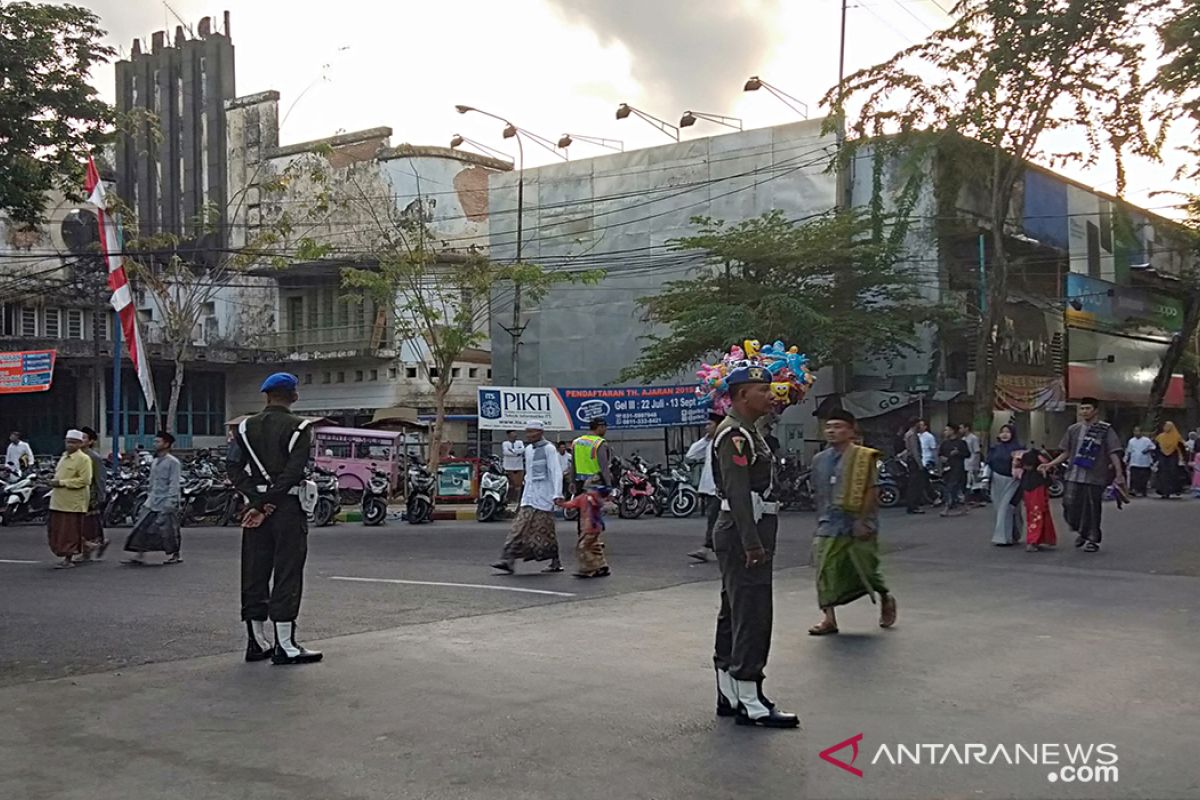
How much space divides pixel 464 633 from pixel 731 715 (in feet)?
9.99

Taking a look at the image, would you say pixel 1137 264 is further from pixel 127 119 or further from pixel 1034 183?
pixel 127 119

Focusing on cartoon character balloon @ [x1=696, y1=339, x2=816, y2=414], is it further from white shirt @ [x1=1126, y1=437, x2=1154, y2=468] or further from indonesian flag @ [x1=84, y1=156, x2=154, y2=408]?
white shirt @ [x1=1126, y1=437, x2=1154, y2=468]

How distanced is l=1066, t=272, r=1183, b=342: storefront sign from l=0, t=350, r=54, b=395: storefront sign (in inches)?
1152

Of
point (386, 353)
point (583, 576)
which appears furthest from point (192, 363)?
point (583, 576)

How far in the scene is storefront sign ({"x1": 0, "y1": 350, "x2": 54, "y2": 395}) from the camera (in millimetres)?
32938

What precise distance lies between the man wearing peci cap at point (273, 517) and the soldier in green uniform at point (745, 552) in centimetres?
286

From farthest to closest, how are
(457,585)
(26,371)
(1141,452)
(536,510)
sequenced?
1. (26,371)
2. (1141,452)
3. (536,510)
4. (457,585)

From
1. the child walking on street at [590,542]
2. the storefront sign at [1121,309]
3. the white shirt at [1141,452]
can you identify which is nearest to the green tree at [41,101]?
the child walking on street at [590,542]

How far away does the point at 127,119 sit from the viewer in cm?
1878

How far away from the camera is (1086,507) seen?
14.1m

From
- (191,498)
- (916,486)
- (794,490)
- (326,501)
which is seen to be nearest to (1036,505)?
(916,486)

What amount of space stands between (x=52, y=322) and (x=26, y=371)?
5.55 metres

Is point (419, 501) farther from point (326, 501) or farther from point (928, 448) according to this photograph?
point (928, 448)

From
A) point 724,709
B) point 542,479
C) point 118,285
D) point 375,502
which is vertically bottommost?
point 375,502
